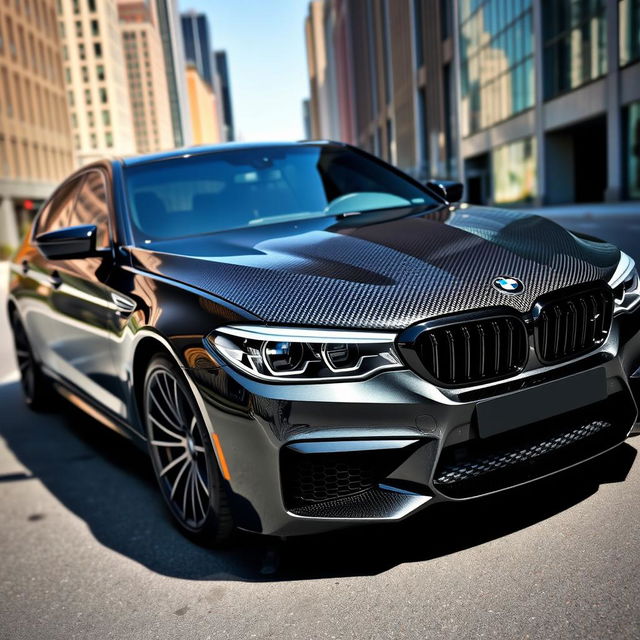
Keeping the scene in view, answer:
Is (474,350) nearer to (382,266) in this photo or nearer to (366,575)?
(382,266)

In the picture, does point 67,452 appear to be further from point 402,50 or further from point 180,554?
point 402,50

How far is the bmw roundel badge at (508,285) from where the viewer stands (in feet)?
8.26

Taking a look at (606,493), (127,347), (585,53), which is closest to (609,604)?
(606,493)

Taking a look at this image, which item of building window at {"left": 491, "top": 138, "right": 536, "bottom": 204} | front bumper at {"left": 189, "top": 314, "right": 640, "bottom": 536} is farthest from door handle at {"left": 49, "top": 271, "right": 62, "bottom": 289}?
building window at {"left": 491, "top": 138, "right": 536, "bottom": 204}

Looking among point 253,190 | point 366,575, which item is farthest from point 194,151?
point 366,575

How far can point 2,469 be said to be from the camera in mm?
4523

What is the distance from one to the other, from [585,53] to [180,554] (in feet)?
98.6

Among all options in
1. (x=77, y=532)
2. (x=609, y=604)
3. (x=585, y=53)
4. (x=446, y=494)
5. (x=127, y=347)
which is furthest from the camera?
(x=585, y=53)

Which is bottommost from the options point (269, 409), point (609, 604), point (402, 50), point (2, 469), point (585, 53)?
point (2, 469)

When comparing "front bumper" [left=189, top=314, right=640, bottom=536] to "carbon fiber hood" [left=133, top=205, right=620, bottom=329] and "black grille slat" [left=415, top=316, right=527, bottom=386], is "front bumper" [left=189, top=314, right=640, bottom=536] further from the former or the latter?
"carbon fiber hood" [left=133, top=205, right=620, bottom=329]

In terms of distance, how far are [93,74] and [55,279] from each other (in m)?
123

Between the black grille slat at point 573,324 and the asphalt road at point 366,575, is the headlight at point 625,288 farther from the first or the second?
the asphalt road at point 366,575

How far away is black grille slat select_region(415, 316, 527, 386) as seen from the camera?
7.75 feet

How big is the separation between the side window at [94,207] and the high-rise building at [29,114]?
52.6m
